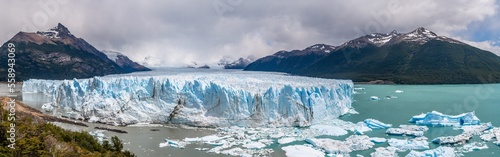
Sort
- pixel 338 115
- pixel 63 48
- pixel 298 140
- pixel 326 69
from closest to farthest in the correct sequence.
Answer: pixel 298 140 < pixel 338 115 < pixel 63 48 < pixel 326 69

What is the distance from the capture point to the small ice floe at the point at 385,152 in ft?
→ 42.6

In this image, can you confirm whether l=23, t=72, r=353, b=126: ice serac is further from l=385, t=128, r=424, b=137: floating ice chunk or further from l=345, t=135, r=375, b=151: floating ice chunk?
l=385, t=128, r=424, b=137: floating ice chunk

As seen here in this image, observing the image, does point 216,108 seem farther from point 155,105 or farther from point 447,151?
point 447,151

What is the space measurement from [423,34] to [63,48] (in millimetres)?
72977

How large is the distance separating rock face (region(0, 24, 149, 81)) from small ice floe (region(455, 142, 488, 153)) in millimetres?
55718

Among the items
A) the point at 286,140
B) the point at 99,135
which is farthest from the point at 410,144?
the point at 99,135

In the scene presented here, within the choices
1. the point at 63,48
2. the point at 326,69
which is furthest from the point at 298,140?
the point at 63,48

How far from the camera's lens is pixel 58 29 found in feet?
259

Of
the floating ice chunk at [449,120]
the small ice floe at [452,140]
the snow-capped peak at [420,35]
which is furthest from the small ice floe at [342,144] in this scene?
the snow-capped peak at [420,35]

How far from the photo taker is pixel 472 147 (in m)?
14.0

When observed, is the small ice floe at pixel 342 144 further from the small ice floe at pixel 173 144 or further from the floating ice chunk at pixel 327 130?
the small ice floe at pixel 173 144

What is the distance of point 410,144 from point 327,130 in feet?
12.0

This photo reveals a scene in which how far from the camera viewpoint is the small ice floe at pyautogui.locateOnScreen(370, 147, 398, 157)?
13.0 meters

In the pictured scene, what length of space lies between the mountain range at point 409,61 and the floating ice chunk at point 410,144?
44.1m
